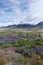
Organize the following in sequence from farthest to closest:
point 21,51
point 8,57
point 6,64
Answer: point 21,51
point 8,57
point 6,64

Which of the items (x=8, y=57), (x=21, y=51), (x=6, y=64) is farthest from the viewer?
(x=21, y=51)

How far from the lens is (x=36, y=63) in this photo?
11.7 meters

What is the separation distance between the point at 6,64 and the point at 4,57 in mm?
1265

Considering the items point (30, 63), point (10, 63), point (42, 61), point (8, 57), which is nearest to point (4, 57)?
point (8, 57)

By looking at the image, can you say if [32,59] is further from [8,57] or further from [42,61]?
[8,57]

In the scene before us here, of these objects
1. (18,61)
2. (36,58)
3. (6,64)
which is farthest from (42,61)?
(6,64)

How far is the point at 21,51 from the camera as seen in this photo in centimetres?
1453

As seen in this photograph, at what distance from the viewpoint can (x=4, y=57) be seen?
493 inches

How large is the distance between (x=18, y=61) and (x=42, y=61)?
1900 mm

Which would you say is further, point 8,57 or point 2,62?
point 8,57

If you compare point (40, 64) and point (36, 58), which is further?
point (36, 58)

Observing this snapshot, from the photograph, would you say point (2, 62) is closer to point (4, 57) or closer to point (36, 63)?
point (4, 57)

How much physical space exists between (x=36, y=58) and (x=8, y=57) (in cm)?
→ 218

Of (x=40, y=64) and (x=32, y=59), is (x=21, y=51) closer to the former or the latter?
(x=32, y=59)
